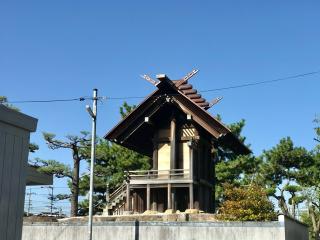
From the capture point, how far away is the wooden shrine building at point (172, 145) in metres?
32.6

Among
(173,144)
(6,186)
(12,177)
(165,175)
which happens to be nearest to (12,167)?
(12,177)

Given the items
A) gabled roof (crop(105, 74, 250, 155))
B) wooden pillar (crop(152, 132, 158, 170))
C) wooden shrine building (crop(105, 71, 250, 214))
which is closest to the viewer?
gabled roof (crop(105, 74, 250, 155))

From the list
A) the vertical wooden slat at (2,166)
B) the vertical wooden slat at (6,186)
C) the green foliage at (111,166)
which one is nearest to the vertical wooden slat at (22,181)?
the vertical wooden slat at (6,186)

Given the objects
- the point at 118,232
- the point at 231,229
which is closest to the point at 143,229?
the point at 118,232

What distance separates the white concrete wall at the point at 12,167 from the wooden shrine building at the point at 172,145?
71.3ft

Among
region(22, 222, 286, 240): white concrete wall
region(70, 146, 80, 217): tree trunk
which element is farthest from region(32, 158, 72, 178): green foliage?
region(22, 222, 286, 240): white concrete wall

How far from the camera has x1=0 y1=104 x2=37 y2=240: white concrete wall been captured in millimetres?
9836

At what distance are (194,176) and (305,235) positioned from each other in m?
7.99

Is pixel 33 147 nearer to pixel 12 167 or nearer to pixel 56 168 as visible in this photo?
pixel 56 168

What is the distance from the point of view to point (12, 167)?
10.1m

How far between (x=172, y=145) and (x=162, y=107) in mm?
2688

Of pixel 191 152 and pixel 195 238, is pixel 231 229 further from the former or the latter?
pixel 191 152

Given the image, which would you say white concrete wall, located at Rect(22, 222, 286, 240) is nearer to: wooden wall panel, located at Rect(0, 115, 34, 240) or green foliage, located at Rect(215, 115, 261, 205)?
wooden wall panel, located at Rect(0, 115, 34, 240)

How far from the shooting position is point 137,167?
1753 inches
